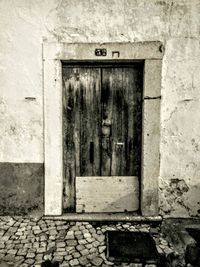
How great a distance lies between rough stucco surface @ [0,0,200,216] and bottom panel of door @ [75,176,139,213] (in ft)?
1.67

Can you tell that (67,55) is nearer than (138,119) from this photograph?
Yes

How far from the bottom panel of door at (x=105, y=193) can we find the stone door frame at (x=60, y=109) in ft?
0.68

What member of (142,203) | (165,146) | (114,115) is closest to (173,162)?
(165,146)

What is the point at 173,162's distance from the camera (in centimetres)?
426

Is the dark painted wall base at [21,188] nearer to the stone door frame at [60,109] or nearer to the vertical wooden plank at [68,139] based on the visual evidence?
the stone door frame at [60,109]

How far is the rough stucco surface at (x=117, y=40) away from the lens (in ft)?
13.1

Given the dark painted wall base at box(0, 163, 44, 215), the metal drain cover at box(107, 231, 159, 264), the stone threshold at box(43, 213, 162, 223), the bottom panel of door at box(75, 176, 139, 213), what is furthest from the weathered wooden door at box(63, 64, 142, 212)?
the metal drain cover at box(107, 231, 159, 264)

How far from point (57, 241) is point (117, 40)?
2850 millimetres

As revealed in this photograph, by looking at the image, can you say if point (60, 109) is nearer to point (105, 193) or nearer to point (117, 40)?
point (117, 40)

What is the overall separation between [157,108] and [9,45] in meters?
2.29

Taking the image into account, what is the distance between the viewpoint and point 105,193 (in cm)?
440

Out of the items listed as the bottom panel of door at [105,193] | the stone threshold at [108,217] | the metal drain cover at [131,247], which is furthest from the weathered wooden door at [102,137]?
the metal drain cover at [131,247]

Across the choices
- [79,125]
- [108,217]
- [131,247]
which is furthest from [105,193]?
[79,125]

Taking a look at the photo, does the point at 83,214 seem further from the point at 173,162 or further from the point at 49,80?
the point at 49,80
